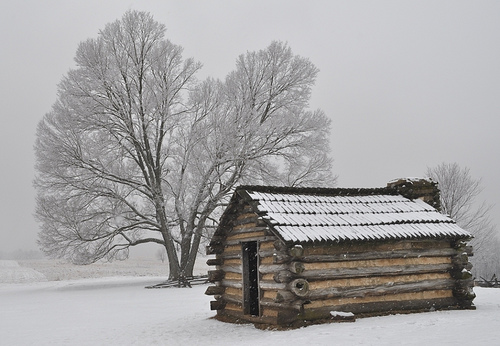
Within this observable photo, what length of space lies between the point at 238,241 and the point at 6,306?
11.5 m

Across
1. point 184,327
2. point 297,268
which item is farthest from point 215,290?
point 297,268

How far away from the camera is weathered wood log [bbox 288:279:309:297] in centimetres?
1029

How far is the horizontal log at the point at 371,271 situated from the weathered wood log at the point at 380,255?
0.24 m

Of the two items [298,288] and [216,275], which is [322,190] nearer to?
[298,288]

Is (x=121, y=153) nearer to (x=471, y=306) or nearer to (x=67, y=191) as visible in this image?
(x=67, y=191)

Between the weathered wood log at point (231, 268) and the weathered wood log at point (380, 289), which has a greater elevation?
the weathered wood log at point (231, 268)

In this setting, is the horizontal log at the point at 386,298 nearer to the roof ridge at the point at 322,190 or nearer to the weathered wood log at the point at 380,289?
the weathered wood log at the point at 380,289

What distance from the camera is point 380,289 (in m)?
11.5

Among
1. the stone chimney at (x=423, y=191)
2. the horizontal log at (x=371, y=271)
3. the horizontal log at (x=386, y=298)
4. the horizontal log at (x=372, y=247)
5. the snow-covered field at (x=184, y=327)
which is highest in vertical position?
the stone chimney at (x=423, y=191)

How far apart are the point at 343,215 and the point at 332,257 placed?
150 cm

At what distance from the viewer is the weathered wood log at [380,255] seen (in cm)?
1089

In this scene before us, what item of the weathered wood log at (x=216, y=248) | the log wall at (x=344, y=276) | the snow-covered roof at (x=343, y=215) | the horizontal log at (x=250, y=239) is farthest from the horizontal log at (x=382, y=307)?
the weathered wood log at (x=216, y=248)

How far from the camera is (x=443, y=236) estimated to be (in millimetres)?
11945

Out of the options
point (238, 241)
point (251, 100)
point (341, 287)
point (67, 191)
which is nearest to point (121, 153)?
point (67, 191)
